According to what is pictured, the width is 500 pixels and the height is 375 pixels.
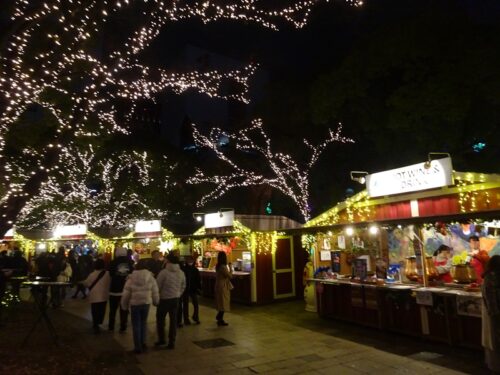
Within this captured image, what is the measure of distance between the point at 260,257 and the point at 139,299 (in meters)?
6.47

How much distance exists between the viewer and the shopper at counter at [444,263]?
26.5 ft

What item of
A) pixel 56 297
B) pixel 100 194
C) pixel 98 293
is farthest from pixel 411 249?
pixel 100 194

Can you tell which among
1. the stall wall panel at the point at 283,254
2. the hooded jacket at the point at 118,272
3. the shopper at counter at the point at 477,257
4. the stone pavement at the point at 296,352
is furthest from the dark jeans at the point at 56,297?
the shopper at counter at the point at 477,257

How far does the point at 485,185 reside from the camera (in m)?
7.53

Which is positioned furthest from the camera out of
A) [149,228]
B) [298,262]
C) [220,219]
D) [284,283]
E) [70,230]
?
[70,230]

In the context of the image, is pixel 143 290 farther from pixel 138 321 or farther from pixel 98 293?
pixel 98 293

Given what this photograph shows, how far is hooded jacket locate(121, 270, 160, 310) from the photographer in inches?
278

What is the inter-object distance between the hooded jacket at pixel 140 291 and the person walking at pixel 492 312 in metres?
5.23

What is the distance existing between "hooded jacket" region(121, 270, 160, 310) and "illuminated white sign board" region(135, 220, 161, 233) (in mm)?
12038

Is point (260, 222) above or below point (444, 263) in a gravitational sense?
above

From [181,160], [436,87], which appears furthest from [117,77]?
[181,160]

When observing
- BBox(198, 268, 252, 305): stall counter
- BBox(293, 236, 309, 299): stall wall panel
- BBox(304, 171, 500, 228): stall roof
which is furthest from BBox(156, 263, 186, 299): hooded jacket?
BBox(293, 236, 309, 299): stall wall panel

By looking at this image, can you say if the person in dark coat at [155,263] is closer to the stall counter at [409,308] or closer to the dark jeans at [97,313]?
the dark jeans at [97,313]

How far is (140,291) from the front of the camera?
7074 millimetres
